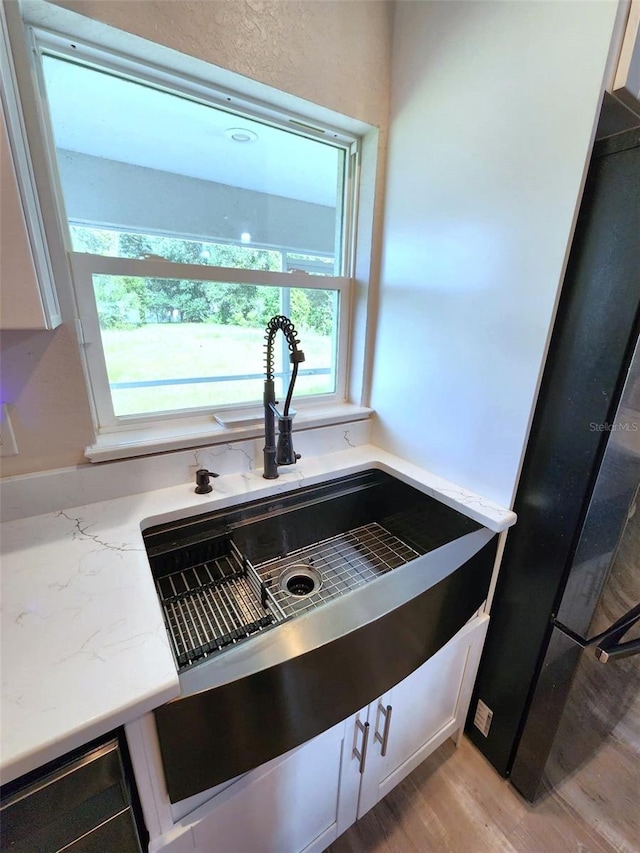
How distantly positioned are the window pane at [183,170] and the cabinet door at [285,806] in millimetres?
1317

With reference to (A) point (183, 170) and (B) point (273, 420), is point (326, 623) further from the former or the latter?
(A) point (183, 170)

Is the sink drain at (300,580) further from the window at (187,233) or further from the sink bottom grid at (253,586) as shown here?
the window at (187,233)

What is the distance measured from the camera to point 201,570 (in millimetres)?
1017

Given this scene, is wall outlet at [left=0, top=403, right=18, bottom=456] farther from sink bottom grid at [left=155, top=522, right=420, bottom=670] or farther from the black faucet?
the black faucet

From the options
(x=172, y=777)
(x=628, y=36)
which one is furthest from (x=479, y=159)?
(x=172, y=777)

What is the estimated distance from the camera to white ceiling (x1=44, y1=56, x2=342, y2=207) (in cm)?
93

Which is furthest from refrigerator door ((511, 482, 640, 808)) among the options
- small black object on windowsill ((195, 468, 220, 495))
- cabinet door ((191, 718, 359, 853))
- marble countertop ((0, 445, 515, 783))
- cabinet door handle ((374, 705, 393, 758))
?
small black object on windowsill ((195, 468, 220, 495))

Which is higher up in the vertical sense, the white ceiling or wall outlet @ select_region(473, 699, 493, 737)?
the white ceiling

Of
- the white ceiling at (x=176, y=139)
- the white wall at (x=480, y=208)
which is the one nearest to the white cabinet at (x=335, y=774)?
the white wall at (x=480, y=208)

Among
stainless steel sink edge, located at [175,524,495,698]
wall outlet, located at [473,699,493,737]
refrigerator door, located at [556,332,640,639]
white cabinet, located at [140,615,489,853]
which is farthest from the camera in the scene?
wall outlet, located at [473,699,493,737]

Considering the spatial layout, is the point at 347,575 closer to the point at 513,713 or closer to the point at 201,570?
the point at 201,570

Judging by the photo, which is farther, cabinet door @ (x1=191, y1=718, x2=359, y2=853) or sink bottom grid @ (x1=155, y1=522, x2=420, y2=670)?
sink bottom grid @ (x1=155, y1=522, x2=420, y2=670)

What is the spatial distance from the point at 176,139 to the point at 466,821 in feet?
7.46

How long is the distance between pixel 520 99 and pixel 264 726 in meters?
1.43
